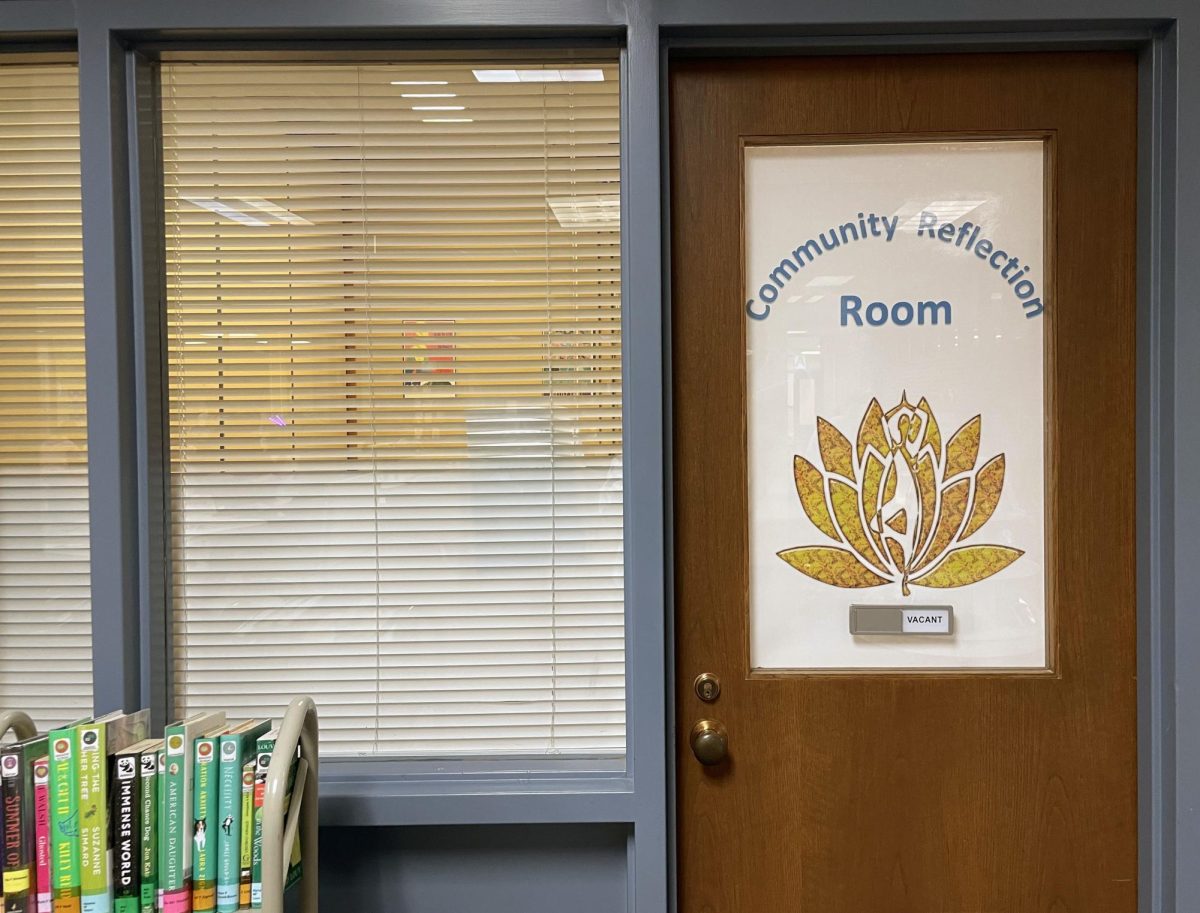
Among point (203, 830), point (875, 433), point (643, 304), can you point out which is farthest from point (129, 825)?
point (875, 433)

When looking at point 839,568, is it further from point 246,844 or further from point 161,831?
point 161,831

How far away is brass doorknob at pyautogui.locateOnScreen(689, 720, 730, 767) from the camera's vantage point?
1646mm

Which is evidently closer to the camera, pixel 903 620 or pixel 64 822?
pixel 64 822

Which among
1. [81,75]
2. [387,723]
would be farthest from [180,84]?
[387,723]

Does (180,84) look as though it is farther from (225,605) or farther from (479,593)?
(479,593)

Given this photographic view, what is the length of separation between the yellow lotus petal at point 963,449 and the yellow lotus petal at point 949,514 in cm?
3

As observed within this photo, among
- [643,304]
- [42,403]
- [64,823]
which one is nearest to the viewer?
[64,823]

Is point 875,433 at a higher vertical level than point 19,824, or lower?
higher

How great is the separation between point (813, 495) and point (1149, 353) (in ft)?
2.24

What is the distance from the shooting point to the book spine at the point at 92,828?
52.9 inches

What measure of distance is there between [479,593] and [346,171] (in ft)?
2.83

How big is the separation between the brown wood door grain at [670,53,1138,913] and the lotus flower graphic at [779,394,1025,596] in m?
0.14

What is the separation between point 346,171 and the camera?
65.7 inches

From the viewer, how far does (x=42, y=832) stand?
1.35m
